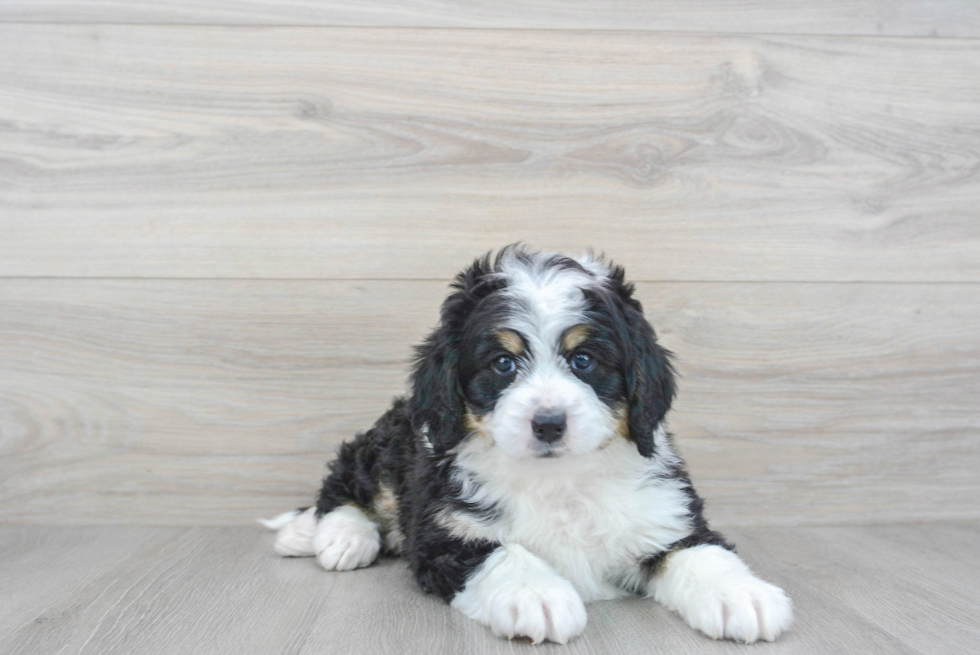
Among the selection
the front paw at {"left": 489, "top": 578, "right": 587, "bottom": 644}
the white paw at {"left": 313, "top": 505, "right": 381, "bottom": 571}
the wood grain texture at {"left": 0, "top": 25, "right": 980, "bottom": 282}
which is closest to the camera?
the front paw at {"left": 489, "top": 578, "right": 587, "bottom": 644}

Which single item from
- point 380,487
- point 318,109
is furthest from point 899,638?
point 318,109

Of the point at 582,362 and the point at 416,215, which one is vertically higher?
the point at 416,215

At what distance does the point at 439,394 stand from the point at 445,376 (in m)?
0.04

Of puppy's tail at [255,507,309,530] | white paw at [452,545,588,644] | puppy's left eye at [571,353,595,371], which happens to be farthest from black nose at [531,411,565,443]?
puppy's tail at [255,507,309,530]

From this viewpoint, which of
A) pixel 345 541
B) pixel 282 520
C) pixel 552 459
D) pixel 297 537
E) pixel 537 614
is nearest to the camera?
pixel 537 614

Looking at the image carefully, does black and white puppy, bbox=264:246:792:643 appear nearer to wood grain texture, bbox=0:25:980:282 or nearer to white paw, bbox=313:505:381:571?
white paw, bbox=313:505:381:571

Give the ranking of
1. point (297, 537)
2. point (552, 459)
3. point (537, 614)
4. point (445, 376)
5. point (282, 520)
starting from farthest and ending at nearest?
point (282, 520) → point (297, 537) → point (445, 376) → point (552, 459) → point (537, 614)

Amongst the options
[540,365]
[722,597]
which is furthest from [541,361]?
[722,597]

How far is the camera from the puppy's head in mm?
1729

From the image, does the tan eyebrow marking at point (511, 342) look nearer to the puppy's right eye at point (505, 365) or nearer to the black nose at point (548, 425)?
the puppy's right eye at point (505, 365)

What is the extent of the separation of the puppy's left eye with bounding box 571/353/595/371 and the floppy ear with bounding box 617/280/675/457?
0.28 ft

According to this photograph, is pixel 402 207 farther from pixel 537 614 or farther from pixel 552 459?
pixel 537 614

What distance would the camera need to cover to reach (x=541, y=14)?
259 cm

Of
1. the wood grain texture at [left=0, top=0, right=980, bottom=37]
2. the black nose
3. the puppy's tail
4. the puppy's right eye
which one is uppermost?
the wood grain texture at [left=0, top=0, right=980, bottom=37]
